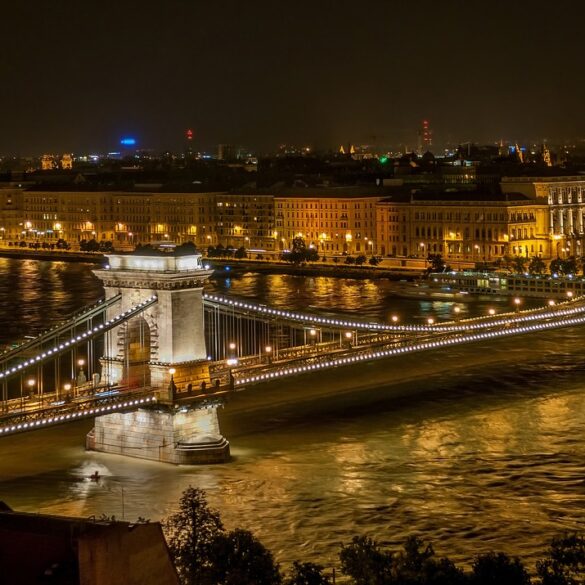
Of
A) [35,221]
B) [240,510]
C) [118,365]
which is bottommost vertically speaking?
[240,510]

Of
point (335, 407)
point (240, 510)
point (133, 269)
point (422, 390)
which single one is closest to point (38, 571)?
point (240, 510)

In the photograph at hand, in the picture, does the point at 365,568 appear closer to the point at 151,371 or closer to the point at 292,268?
the point at 151,371

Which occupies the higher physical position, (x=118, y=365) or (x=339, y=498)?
(x=118, y=365)

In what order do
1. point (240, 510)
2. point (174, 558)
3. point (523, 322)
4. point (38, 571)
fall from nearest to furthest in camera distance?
point (38, 571)
point (174, 558)
point (240, 510)
point (523, 322)

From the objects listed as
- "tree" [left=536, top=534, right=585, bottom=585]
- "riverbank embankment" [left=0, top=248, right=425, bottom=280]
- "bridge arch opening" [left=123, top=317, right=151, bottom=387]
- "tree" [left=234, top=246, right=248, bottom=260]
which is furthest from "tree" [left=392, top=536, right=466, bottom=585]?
"tree" [left=234, top=246, right=248, bottom=260]

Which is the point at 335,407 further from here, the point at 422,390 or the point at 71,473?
the point at 71,473

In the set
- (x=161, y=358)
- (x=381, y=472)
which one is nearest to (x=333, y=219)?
(x=161, y=358)
